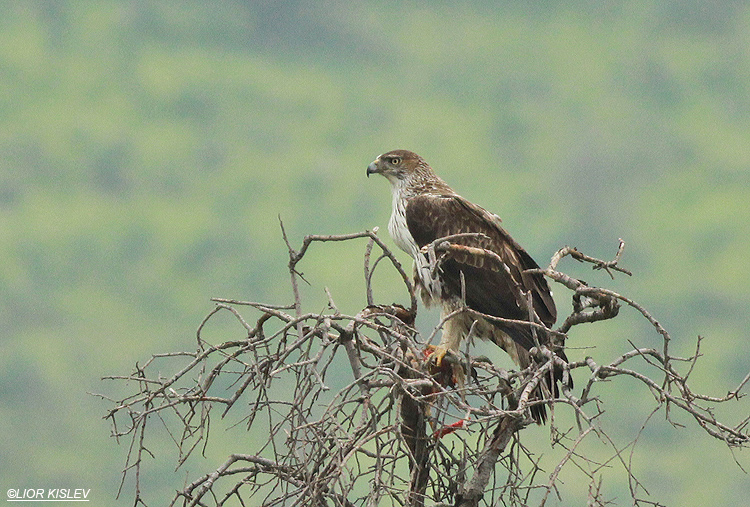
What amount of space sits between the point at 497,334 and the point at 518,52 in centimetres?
6595

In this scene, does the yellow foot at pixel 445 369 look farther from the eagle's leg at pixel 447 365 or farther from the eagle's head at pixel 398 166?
the eagle's head at pixel 398 166

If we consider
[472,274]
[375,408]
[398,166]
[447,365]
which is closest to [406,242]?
[472,274]

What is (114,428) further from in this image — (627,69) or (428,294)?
(627,69)

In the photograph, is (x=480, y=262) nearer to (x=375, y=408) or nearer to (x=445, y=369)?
(x=445, y=369)

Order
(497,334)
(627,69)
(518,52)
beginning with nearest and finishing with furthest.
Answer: (497,334) → (627,69) → (518,52)

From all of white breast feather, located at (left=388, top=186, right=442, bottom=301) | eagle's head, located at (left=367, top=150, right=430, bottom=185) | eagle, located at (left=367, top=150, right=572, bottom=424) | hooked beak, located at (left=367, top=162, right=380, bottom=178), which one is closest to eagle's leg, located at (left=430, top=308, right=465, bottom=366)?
eagle, located at (left=367, top=150, right=572, bottom=424)

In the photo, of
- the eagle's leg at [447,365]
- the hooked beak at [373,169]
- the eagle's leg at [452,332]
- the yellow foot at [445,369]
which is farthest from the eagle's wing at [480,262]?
the yellow foot at [445,369]

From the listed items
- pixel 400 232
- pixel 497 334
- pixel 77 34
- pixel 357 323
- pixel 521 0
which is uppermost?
pixel 521 0

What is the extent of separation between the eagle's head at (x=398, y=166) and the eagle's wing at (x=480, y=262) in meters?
0.47

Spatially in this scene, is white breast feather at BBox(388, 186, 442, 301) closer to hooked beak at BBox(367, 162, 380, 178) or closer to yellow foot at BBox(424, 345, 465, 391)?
hooked beak at BBox(367, 162, 380, 178)

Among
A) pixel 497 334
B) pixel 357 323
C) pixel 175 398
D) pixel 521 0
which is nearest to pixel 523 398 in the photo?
pixel 357 323

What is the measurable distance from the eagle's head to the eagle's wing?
1.53 ft

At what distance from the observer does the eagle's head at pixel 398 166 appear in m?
7.34

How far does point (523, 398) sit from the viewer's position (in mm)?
4316
